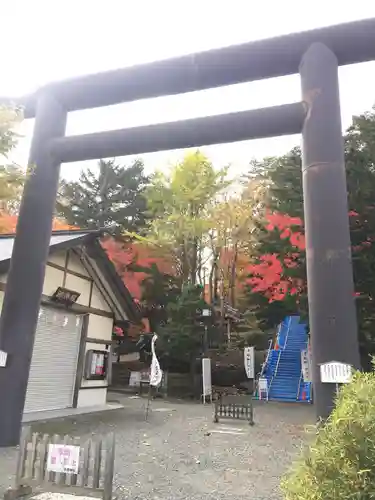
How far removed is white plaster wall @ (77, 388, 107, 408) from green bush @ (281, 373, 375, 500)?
1082 cm

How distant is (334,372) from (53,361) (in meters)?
8.23

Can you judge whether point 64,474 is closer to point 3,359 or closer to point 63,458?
point 63,458

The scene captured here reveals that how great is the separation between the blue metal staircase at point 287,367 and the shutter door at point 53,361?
9.29 m

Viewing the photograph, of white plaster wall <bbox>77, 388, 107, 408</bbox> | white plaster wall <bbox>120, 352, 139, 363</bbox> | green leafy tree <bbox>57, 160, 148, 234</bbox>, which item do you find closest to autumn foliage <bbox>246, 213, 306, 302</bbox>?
white plaster wall <bbox>77, 388, 107, 408</bbox>

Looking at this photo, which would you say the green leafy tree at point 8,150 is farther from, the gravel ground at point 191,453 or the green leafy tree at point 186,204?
the green leafy tree at point 186,204

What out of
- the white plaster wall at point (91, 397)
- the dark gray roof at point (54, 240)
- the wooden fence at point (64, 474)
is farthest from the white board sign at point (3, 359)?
the white plaster wall at point (91, 397)

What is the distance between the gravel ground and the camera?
5.08m

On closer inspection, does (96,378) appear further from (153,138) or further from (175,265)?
(175,265)

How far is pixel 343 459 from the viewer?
2244mm

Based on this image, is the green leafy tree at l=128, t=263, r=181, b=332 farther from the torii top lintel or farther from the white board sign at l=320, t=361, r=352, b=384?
the white board sign at l=320, t=361, r=352, b=384

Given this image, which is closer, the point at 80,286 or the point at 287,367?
the point at 80,286

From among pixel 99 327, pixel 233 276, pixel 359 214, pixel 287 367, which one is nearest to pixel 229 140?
pixel 359 214

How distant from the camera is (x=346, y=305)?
19.9ft

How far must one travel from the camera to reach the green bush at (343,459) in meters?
2.16
